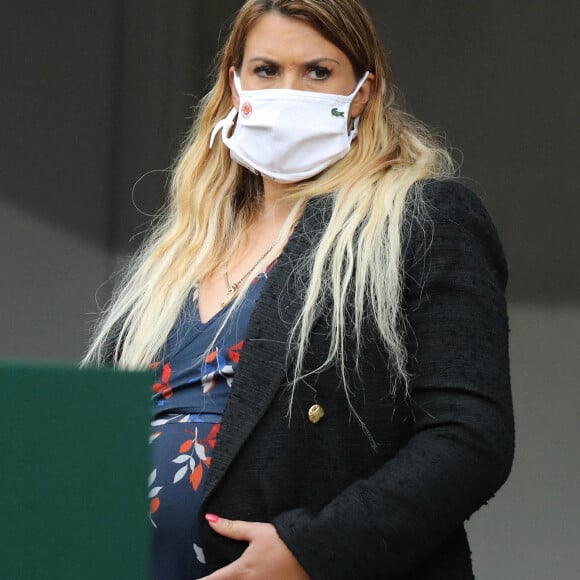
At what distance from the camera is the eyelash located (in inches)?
87.9

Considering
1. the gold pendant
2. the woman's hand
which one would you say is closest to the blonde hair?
the gold pendant

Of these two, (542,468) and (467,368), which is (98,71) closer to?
(542,468)

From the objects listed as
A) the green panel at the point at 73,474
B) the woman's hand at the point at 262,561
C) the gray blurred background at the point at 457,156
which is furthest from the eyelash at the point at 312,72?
the gray blurred background at the point at 457,156

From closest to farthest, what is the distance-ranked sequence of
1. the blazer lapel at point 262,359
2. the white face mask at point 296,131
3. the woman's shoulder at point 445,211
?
the blazer lapel at point 262,359, the woman's shoulder at point 445,211, the white face mask at point 296,131

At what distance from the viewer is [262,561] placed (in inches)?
65.8

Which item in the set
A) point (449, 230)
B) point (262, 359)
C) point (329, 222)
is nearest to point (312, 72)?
point (329, 222)

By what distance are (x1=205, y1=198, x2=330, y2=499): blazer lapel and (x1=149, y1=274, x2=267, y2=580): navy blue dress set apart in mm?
52

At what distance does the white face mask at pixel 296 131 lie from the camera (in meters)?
2.22

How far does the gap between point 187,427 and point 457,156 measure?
9.37 feet

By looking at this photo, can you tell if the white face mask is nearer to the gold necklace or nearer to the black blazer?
the gold necklace

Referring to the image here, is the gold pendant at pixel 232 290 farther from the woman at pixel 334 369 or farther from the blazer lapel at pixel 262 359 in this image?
the blazer lapel at pixel 262 359

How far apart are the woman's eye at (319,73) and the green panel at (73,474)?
3.88 feet

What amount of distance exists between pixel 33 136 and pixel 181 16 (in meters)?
0.82

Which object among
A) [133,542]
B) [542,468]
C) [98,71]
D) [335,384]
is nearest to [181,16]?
[98,71]
